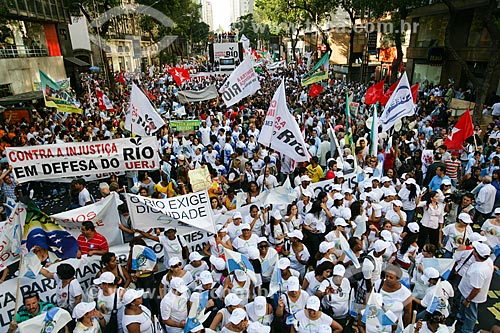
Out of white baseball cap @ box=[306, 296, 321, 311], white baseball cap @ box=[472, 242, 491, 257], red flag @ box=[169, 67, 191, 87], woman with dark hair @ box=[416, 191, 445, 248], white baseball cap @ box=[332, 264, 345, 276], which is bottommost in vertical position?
woman with dark hair @ box=[416, 191, 445, 248]


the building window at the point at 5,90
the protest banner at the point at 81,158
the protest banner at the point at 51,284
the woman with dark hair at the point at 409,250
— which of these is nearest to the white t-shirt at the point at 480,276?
the woman with dark hair at the point at 409,250

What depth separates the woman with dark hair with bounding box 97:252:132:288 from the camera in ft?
14.7

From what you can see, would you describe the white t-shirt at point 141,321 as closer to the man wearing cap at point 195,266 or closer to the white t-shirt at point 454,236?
the man wearing cap at point 195,266

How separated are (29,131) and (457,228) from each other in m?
13.1

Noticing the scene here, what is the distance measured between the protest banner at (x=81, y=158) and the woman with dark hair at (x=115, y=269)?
7.27 feet

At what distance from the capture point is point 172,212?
17.1 feet

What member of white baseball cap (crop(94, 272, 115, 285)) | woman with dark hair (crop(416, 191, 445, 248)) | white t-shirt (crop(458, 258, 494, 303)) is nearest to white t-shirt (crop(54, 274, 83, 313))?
white baseball cap (crop(94, 272, 115, 285))

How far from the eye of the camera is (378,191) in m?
6.70

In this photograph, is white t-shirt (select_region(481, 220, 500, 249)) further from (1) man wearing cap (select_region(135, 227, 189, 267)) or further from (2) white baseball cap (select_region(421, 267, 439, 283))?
(1) man wearing cap (select_region(135, 227, 189, 267))

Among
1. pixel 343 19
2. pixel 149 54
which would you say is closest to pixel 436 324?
pixel 343 19

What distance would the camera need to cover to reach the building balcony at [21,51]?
20303 millimetres

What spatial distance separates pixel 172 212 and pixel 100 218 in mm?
1103

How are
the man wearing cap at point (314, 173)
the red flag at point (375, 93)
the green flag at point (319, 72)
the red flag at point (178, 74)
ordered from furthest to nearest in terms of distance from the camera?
1. the red flag at point (178, 74)
2. the green flag at point (319, 72)
3. the red flag at point (375, 93)
4. the man wearing cap at point (314, 173)

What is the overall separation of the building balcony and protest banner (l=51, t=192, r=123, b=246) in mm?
19369
